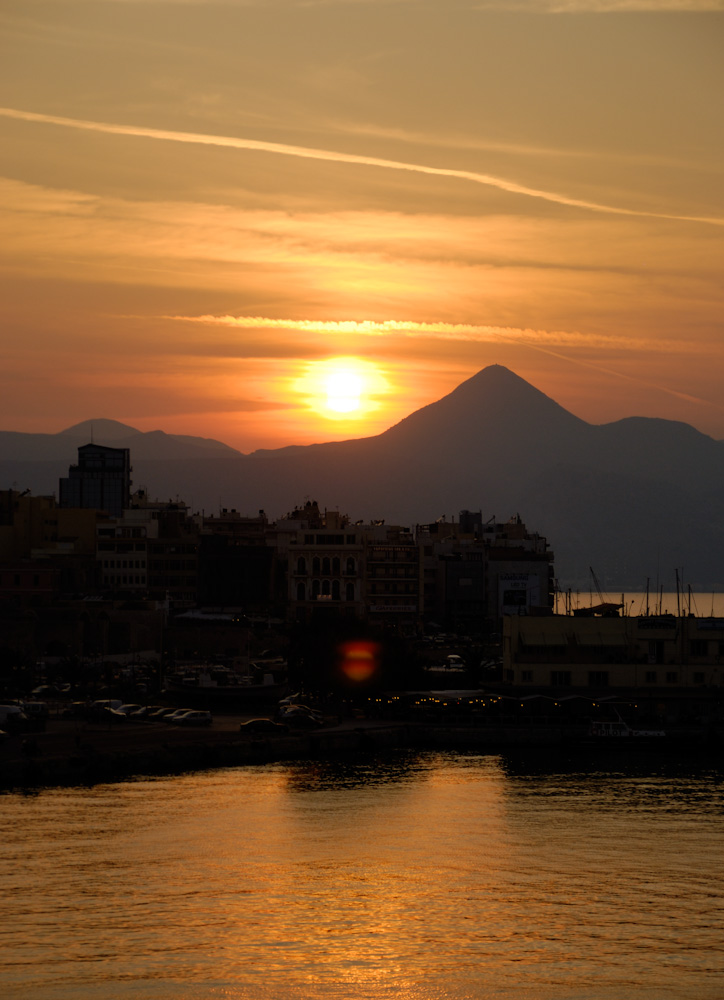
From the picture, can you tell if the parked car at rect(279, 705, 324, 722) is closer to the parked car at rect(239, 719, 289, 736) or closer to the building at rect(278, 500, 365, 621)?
the parked car at rect(239, 719, 289, 736)

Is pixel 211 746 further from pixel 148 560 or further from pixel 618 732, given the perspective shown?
pixel 148 560

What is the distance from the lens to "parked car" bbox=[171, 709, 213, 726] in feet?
275

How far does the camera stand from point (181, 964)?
40.4 meters

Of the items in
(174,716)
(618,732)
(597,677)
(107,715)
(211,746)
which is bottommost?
(211,746)

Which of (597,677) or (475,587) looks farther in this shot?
(475,587)

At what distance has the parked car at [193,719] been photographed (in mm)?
83931

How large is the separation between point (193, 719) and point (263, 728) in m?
4.24

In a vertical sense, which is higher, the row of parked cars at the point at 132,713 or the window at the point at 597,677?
the window at the point at 597,677

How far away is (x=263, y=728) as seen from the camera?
82.9 meters

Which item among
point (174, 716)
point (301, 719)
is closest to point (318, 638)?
point (301, 719)

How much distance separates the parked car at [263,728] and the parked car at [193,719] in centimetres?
213

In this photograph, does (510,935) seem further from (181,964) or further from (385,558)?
(385,558)

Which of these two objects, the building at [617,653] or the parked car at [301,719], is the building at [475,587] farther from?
the parked car at [301,719]

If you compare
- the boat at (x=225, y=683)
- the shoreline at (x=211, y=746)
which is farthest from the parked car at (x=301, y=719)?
the boat at (x=225, y=683)
